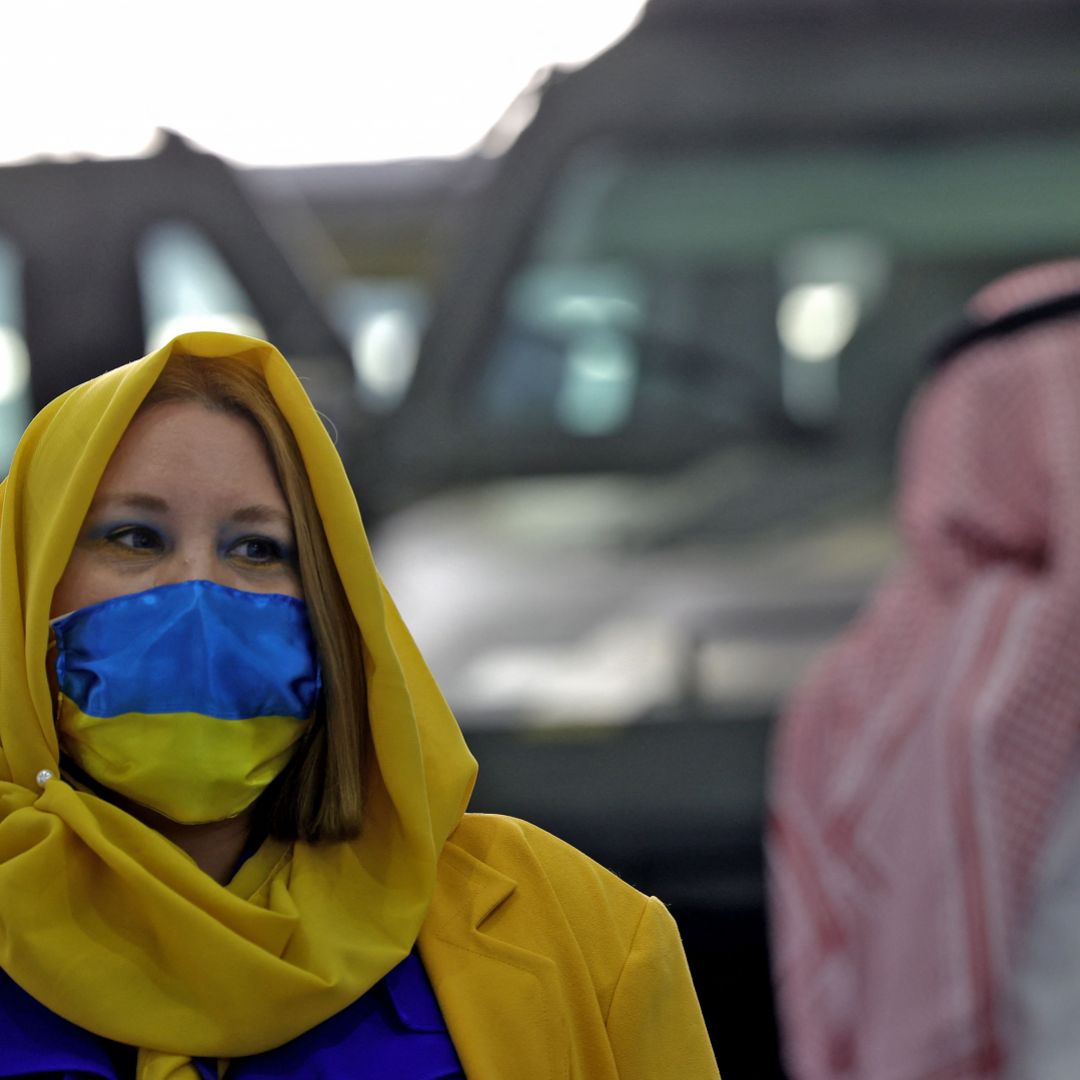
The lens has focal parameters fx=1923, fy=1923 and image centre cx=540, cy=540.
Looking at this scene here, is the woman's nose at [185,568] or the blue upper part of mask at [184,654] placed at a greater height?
the woman's nose at [185,568]

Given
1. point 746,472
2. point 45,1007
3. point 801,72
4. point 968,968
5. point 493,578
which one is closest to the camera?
point 45,1007

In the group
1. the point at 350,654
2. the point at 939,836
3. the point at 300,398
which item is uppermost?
the point at 300,398

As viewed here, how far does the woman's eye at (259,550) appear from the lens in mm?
1028

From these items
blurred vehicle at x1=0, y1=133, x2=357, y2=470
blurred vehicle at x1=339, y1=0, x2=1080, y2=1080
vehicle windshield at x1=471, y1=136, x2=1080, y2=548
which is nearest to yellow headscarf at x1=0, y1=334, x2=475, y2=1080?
blurred vehicle at x1=339, y1=0, x2=1080, y2=1080

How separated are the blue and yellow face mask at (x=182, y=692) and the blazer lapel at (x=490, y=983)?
0.12 meters

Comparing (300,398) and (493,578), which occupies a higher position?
(300,398)

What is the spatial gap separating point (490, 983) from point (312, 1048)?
0.10 meters

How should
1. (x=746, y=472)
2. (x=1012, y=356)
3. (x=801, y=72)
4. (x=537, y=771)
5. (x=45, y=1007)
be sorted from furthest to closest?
1. (x=801, y=72)
2. (x=746, y=472)
3. (x=537, y=771)
4. (x=1012, y=356)
5. (x=45, y=1007)

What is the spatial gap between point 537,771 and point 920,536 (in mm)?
635

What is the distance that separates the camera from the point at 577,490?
12.5 ft

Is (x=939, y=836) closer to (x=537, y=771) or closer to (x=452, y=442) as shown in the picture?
(x=537, y=771)

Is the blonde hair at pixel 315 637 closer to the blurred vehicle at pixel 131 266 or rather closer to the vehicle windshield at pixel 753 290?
the vehicle windshield at pixel 753 290

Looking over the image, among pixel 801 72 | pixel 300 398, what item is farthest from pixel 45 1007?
pixel 801 72

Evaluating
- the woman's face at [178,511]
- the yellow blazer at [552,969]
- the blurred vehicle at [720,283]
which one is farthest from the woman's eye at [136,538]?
the blurred vehicle at [720,283]
